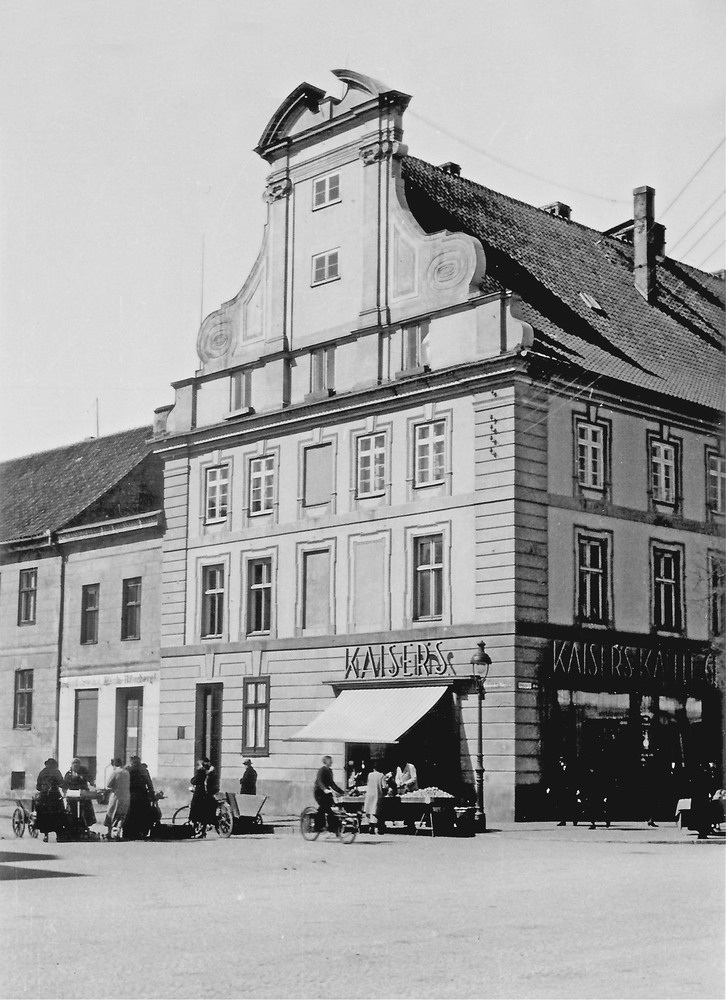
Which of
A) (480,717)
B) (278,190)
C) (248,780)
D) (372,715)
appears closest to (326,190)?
(278,190)

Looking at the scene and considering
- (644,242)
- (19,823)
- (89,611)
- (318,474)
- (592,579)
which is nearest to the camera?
(19,823)

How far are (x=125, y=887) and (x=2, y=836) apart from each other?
33.3 feet

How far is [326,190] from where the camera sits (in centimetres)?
3578

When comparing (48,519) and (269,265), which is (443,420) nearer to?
(269,265)

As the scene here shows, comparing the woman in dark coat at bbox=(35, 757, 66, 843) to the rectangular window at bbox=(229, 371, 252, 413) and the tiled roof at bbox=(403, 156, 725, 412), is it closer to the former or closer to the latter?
the tiled roof at bbox=(403, 156, 725, 412)

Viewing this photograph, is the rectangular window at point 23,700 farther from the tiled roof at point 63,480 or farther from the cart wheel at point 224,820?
the cart wheel at point 224,820

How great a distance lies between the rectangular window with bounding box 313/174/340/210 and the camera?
3553 cm

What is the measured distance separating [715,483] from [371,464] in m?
8.13

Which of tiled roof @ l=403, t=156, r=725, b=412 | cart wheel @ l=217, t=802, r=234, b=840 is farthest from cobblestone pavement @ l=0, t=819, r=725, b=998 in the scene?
tiled roof @ l=403, t=156, r=725, b=412

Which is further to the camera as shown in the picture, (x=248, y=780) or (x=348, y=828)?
(x=248, y=780)

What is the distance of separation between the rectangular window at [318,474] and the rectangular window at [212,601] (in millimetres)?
3727

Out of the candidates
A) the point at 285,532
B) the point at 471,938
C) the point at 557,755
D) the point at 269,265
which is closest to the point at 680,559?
the point at 557,755

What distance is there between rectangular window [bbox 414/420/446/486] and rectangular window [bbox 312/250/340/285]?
4912 mm

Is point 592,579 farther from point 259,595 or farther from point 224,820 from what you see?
point 224,820
